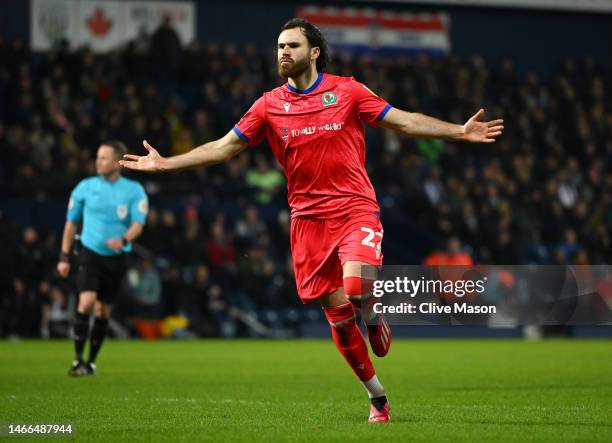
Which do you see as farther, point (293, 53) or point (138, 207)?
point (138, 207)

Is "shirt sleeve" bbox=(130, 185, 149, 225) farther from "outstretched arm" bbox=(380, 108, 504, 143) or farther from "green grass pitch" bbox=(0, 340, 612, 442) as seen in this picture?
"outstretched arm" bbox=(380, 108, 504, 143)

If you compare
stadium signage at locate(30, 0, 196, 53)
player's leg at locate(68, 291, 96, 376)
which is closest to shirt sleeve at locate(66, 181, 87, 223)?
player's leg at locate(68, 291, 96, 376)

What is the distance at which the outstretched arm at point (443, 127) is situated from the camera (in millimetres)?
6945

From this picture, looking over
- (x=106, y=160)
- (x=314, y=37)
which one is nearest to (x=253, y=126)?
(x=314, y=37)

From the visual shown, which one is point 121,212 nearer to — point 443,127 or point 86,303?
point 86,303

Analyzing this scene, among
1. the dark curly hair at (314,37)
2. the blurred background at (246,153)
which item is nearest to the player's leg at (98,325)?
the dark curly hair at (314,37)

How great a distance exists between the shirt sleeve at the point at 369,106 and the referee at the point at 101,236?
5.37 meters

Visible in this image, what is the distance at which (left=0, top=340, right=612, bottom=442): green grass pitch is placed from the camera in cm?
709

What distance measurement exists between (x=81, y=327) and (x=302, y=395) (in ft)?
11.8

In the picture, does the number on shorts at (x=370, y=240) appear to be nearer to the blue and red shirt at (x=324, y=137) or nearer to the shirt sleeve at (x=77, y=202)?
the blue and red shirt at (x=324, y=137)

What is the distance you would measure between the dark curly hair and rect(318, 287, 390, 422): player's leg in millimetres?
1653

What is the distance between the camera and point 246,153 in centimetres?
2509

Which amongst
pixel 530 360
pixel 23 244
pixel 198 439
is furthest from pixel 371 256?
pixel 23 244

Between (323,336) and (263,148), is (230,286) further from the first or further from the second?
(263,148)
